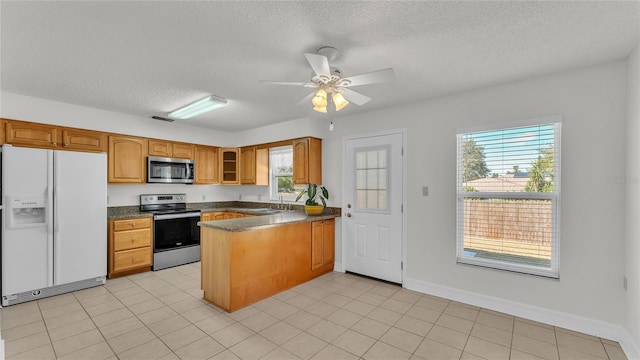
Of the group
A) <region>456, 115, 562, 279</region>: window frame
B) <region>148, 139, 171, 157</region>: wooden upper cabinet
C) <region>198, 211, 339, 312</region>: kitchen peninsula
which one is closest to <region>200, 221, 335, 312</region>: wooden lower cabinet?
<region>198, 211, 339, 312</region>: kitchen peninsula

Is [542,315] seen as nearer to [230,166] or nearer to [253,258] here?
[253,258]

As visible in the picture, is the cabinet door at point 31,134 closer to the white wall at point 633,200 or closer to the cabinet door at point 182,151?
the cabinet door at point 182,151

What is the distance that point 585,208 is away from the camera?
2590mm

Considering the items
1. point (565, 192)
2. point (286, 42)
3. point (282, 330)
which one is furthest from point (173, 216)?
point (565, 192)

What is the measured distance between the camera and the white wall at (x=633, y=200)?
213 cm

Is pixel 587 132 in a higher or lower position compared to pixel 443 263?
higher

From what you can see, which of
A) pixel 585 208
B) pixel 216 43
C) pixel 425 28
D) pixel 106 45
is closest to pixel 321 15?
pixel 425 28

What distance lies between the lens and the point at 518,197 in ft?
9.59

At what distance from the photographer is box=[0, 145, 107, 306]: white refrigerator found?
307 cm

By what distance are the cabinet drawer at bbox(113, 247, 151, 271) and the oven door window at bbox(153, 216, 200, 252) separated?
150 mm

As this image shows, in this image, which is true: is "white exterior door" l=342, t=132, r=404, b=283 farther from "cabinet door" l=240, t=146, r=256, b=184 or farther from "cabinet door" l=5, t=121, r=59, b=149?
"cabinet door" l=5, t=121, r=59, b=149

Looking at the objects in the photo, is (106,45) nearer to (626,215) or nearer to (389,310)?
(389,310)

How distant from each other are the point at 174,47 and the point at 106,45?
20.1 inches

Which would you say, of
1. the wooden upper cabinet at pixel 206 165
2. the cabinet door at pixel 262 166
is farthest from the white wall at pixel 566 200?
the wooden upper cabinet at pixel 206 165
